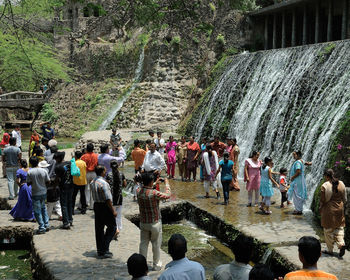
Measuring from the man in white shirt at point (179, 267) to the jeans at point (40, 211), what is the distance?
4886 mm

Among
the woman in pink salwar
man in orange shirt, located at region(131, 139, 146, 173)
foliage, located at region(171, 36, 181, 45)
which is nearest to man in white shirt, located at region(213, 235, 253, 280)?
man in orange shirt, located at region(131, 139, 146, 173)

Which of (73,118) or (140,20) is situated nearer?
(140,20)

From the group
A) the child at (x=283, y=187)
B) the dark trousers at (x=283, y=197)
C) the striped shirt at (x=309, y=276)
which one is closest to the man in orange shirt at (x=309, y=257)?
the striped shirt at (x=309, y=276)

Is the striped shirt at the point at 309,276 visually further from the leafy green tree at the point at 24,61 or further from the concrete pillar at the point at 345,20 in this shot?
the leafy green tree at the point at 24,61

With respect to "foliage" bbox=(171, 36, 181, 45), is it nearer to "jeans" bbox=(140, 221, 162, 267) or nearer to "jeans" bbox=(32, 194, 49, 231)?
"jeans" bbox=(32, 194, 49, 231)

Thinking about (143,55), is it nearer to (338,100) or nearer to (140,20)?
(338,100)

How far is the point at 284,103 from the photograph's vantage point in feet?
57.4

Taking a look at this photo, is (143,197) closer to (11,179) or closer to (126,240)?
(126,240)

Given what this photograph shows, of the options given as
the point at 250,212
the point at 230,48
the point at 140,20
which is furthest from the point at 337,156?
the point at 230,48

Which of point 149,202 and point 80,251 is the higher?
point 149,202

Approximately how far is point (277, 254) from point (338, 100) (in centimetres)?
874

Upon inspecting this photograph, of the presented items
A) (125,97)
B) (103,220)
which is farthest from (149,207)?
(125,97)

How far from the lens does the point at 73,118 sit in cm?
3231

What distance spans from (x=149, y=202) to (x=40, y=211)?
3.18m
